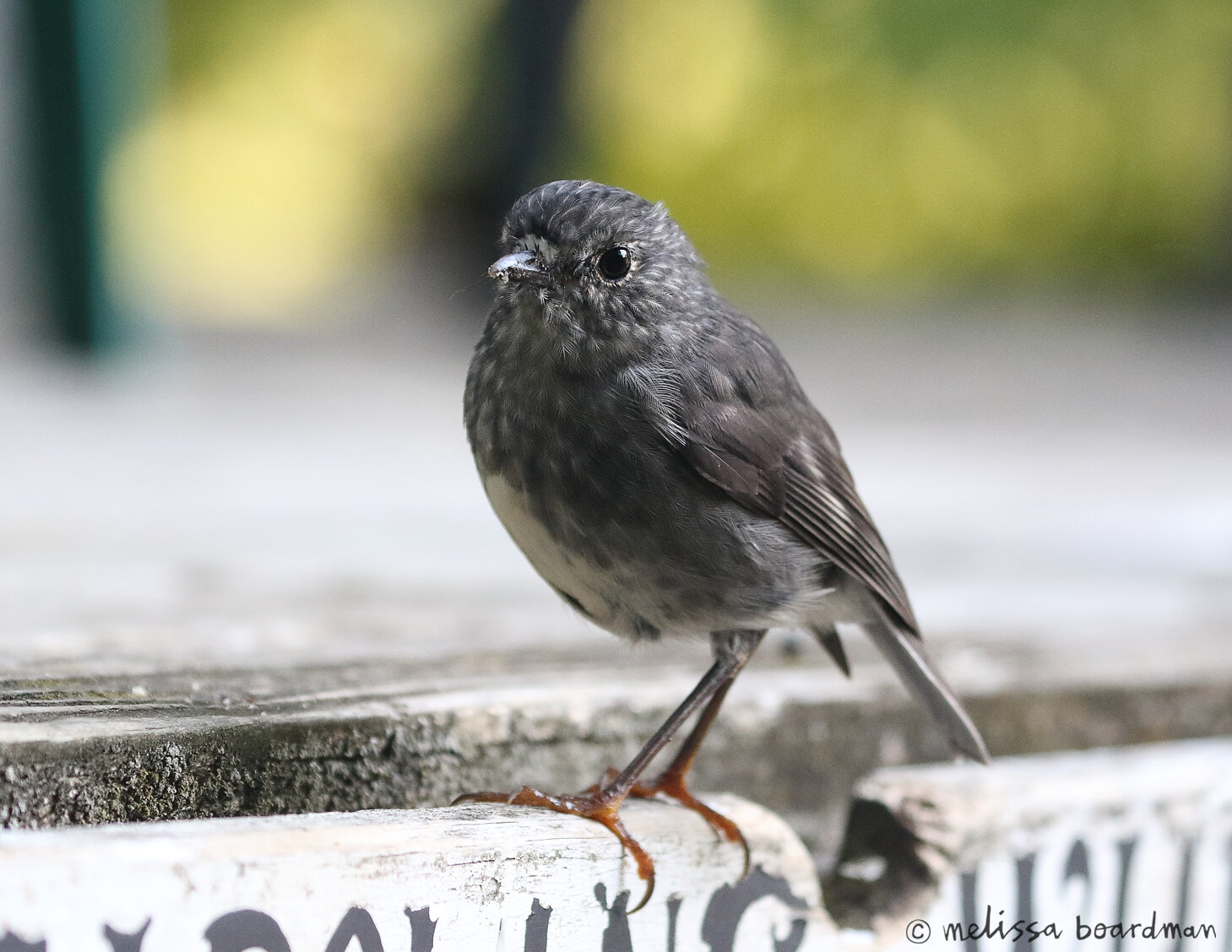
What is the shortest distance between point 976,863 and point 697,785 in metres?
0.48

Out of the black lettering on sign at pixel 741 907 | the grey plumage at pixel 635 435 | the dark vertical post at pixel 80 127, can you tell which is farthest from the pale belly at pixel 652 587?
the dark vertical post at pixel 80 127

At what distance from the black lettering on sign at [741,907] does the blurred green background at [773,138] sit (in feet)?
29.3

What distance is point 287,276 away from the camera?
38.2ft

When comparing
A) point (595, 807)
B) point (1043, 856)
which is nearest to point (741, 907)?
point (595, 807)

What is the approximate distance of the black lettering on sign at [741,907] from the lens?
197cm

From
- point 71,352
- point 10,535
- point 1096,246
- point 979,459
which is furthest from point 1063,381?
point 10,535

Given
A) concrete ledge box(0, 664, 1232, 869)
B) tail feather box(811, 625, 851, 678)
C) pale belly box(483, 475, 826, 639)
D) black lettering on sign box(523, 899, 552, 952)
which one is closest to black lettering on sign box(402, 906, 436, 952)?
black lettering on sign box(523, 899, 552, 952)

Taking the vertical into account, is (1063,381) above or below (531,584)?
above

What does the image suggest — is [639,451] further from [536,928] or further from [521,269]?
[536,928]

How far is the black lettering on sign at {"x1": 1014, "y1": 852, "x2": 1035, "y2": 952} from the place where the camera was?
7.43 ft

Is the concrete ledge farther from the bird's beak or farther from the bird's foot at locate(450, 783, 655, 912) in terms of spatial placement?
the bird's beak

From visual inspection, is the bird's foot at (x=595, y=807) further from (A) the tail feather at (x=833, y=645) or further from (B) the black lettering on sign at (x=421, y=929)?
(A) the tail feather at (x=833, y=645)

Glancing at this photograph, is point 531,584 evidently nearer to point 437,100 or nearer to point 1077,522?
point 1077,522

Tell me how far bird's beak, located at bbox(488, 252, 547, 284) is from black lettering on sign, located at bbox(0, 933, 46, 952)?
1.05 meters
